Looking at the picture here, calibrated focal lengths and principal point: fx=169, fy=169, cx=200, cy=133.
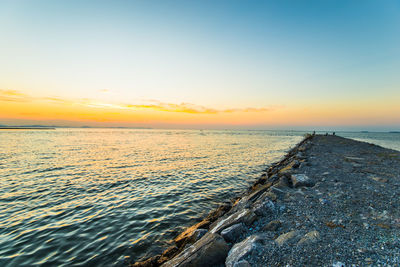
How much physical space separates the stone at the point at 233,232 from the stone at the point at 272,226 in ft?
2.16

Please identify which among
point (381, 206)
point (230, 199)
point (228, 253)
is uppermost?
point (381, 206)

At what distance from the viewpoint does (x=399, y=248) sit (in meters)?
3.48

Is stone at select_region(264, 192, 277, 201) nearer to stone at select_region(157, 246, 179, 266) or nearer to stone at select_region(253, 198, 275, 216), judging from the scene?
stone at select_region(253, 198, 275, 216)

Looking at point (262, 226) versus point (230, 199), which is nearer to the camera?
point (262, 226)

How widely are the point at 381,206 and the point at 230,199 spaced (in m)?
6.64

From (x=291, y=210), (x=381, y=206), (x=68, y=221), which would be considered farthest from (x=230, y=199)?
(x=68, y=221)

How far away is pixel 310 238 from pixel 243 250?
166 cm

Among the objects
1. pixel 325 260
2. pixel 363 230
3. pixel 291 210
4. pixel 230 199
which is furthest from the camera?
pixel 230 199

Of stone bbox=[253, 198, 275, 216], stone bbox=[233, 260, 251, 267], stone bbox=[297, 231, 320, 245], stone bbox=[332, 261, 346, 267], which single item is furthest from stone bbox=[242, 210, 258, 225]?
stone bbox=[332, 261, 346, 267]

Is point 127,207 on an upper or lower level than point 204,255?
lower

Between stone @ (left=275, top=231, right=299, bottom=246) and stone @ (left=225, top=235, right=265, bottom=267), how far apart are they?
0.36 meters

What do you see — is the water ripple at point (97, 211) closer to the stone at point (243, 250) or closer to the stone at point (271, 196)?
the stone at point (243, 250)

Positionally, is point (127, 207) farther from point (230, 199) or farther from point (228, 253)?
point (228, 253)

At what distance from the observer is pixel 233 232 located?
4.74 m
